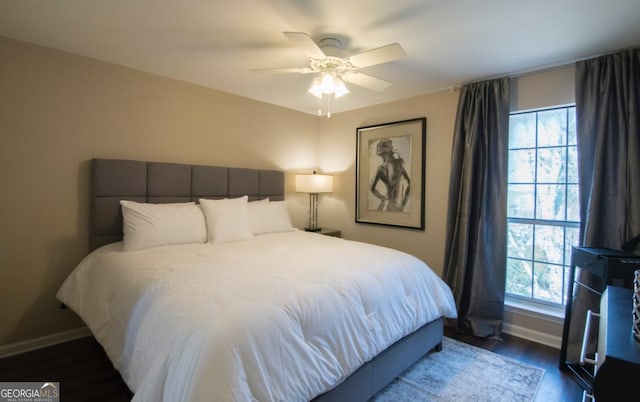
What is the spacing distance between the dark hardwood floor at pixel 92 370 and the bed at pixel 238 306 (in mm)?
425

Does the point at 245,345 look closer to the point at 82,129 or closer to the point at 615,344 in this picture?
the point at 615,344

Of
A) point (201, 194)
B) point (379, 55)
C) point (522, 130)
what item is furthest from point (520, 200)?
point (201, 194)

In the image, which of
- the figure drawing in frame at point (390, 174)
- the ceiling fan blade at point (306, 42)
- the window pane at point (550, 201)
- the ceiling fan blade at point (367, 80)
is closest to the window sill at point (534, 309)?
the window pane at point (550, 201)

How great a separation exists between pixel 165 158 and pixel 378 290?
2540 millimetres

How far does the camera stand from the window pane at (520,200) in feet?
9.55

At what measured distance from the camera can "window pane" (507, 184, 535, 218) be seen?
2912 millimetres

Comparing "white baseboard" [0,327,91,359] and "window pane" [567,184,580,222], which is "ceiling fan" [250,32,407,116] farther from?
"white baseboard" [0,327,91,359]

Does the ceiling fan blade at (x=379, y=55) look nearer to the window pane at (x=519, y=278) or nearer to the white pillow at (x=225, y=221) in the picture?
the white pillow at (x=225, y=221)

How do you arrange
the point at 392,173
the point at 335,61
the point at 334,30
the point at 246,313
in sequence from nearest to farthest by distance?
the point at 246,313 < the point at 334,30 < the point at 335,61 < the point at 392,173

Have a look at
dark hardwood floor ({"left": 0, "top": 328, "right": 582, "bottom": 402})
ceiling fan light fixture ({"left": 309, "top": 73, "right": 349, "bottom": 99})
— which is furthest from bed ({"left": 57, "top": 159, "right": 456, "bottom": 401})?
ceiling fan light fixture ({"left": 309, "top": 73, "right": 349, "bottom": 99})

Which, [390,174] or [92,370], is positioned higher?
[390,174]

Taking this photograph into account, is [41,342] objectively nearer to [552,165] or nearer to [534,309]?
[534,309]

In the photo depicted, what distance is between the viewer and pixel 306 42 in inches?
73.0

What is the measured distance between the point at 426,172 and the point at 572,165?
4.26 ft
